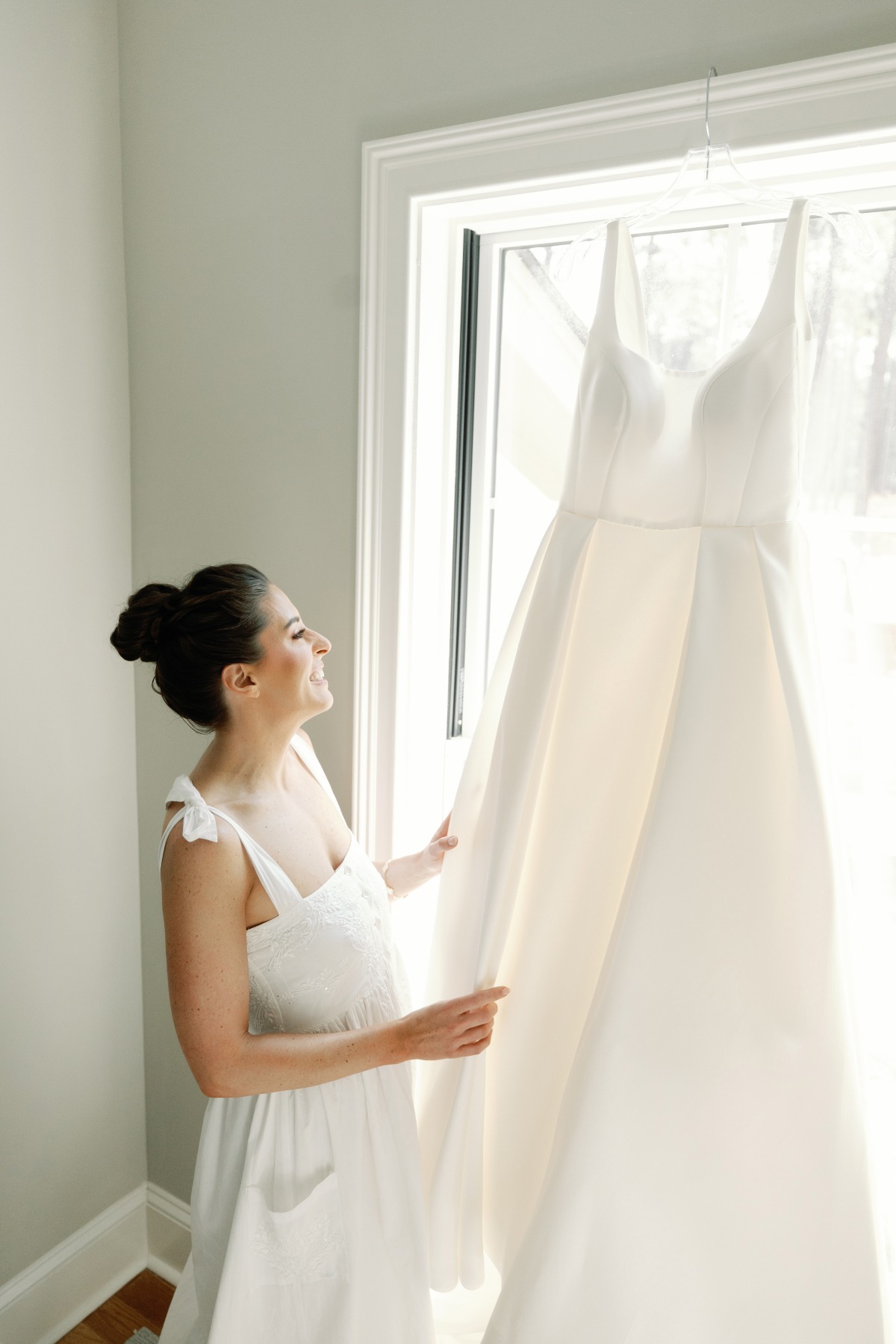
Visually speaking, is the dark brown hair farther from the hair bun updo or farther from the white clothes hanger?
the white clothes hanger

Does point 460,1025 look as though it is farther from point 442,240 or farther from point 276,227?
point 276,227

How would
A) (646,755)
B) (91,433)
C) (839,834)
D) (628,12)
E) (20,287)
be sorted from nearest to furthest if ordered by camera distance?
1. (839,834)
2. (646,755)
3. (628,12)
4. (20,287)
5. (91,433)

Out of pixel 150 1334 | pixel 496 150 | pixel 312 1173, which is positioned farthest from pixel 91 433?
pixel 150 1334

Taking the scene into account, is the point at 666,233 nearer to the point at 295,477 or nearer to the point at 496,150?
the point at 496,150

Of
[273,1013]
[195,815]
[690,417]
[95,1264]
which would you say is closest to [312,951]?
[273,1013]

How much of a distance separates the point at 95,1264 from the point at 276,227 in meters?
2.07

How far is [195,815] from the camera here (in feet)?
3.81

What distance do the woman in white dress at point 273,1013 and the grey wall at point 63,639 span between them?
21.6 inches

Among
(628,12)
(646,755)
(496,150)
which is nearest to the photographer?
(646,755)

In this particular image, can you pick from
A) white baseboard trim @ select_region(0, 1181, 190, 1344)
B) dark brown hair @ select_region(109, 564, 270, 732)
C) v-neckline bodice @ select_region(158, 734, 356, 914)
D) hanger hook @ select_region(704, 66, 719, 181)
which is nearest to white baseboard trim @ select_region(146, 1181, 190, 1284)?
white baseboard trim @ select_region(0, 1181, 190, 1344)

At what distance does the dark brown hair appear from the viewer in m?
1.22

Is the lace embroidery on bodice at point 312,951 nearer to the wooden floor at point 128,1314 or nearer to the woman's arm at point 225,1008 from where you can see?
the woman's arm at point 225,1008

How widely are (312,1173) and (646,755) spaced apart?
74 cm

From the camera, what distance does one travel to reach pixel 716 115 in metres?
1.10
